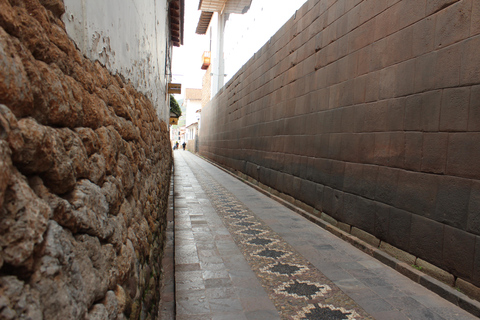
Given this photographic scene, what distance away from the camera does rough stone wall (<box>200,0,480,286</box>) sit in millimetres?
3104

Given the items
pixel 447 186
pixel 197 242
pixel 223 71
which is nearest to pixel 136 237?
pixel 197 242

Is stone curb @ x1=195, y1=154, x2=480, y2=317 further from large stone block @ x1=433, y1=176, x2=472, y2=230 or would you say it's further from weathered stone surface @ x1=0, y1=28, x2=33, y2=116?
weathered stone surface @ x1=0, y1=28, x2=33, y2=116

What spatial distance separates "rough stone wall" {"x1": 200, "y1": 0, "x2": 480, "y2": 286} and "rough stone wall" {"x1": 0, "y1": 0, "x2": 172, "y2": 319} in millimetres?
2972

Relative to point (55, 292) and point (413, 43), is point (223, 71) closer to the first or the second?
point (413, 43)

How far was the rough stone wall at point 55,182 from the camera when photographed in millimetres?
819

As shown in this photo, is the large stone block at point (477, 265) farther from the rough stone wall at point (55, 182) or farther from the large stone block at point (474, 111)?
the rough stone wall at point (55, 182)

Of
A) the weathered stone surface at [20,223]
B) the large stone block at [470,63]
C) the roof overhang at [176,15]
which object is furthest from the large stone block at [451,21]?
the roof overhang at [176,15]

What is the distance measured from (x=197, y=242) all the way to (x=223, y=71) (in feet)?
55.0

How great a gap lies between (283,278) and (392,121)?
2252 millimetres

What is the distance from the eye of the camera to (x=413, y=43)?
3779 millimetres

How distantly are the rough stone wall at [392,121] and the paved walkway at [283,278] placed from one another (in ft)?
1.54

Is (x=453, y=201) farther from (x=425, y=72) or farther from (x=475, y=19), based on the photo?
(x=475, y=19)

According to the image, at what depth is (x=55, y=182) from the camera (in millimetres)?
1073

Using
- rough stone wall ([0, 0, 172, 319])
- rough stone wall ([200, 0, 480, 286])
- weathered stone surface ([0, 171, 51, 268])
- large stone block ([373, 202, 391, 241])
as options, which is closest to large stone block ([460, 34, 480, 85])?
rough stone wall ([200, 0, 480, 286])
